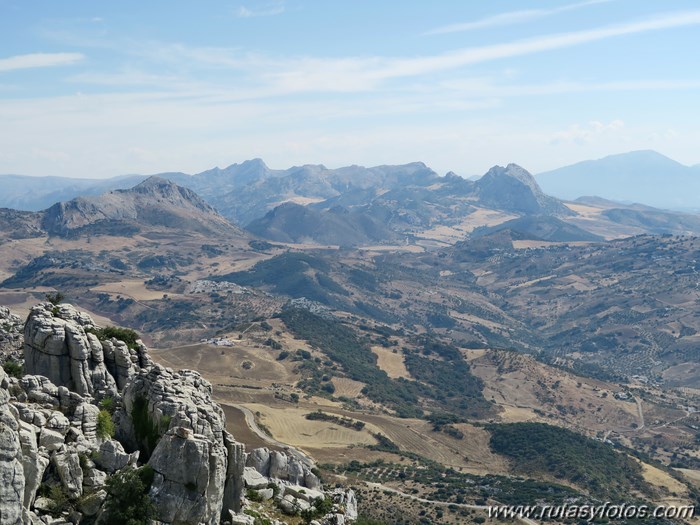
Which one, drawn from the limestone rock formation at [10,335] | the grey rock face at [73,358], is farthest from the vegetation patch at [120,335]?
the limestone rock formation at [10,335]

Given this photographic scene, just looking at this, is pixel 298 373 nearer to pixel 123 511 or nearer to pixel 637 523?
pixel 637 523

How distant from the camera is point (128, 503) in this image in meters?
35.7

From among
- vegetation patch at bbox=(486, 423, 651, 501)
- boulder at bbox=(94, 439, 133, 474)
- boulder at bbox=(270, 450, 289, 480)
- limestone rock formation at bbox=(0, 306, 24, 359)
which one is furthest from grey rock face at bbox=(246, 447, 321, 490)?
vegetation patch at bbox=(486, 423, 651, 501)

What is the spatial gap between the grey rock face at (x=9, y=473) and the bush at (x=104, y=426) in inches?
352

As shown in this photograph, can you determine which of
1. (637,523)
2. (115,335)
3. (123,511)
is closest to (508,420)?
(637,523)

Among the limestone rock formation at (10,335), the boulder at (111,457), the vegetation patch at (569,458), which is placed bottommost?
the vegetation patch at (569,458)

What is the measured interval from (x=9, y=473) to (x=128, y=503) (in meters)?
6.54

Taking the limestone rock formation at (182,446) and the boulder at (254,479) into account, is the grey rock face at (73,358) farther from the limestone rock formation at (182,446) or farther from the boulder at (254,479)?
the boulder at (254,479)

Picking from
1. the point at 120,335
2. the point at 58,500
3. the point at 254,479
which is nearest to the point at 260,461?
the point at 254,479

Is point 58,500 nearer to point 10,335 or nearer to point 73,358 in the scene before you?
point 73,358

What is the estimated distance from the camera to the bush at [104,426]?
1617 inches

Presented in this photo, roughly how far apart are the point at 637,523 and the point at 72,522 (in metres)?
76.7

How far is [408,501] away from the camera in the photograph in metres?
89.9

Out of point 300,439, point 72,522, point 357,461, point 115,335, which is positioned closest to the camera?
point 72,522
